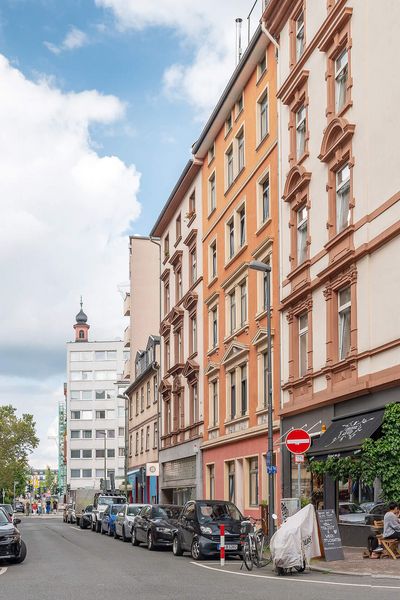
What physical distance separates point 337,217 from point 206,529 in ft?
30.6

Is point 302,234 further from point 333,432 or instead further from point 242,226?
point 242,226

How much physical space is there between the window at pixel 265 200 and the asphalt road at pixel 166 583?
14.6 meters

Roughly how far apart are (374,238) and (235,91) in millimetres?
16648

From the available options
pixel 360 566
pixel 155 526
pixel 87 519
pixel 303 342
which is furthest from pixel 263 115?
pixel 87 519

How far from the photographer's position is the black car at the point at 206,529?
24.7m

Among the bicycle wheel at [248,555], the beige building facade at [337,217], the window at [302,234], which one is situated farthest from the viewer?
the window at [302,234]

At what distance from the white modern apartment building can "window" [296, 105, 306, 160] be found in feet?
311

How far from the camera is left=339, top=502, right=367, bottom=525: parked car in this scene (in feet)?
80.9

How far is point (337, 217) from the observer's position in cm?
2706

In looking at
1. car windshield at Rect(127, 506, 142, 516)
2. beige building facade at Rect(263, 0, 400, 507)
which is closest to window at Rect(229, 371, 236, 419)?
car windshield at Rect(127, 506, 142, 516)

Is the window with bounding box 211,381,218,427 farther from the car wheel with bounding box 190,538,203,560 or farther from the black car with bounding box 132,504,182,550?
the car wheel with bounding box 190,538,203,560

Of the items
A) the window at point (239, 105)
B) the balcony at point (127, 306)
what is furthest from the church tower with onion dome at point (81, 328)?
the window at point (239, 105)

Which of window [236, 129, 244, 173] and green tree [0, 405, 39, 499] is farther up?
window [236, 129, 244, 173]

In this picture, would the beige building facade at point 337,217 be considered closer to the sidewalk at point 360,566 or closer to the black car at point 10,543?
the sidewalk at point 360,566
